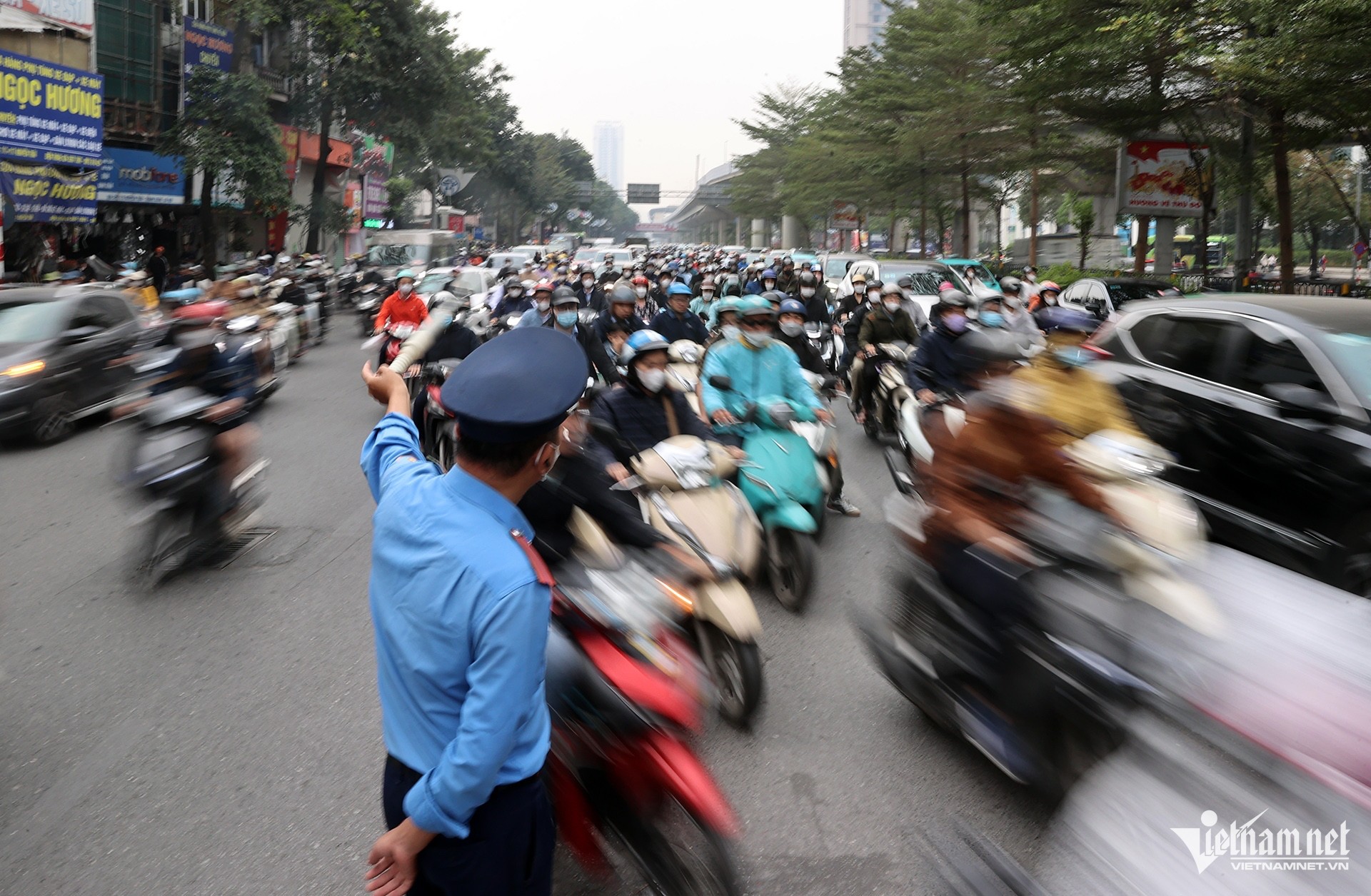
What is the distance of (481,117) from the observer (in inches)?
1770

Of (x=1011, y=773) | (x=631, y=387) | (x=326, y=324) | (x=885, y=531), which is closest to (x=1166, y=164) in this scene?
(x=326, y=324)

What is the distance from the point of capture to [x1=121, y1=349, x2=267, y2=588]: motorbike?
6.60 meters

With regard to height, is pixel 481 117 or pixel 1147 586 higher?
pixel 481 117

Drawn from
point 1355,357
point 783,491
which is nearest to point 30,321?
point 783,491

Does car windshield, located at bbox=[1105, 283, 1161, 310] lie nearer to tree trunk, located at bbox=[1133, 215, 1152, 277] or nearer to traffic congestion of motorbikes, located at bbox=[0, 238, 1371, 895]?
tree trunk, located at bbox=[1133, 215, 1152, 277]

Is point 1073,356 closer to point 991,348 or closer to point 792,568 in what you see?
point 991,348

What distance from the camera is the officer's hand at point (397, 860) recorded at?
2.05m

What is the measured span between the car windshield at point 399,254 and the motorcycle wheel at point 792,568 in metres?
31.1

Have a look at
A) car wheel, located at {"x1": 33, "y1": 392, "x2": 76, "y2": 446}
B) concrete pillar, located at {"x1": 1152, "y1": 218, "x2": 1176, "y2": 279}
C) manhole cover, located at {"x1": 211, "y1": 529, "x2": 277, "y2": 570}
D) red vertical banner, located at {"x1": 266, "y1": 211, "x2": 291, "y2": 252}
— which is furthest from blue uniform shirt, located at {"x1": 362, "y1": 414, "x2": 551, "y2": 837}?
red vertical banner, located at {"x1": 266, "y1": 211, "x2": 291, "y2": 252}

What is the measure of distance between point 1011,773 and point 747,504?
219cm

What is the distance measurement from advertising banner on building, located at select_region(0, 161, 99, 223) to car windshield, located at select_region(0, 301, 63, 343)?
1031 centimetres

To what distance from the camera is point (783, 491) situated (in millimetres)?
6176

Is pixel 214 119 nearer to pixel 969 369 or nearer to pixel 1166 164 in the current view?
pixel 1166 164

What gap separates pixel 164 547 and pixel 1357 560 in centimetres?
660
